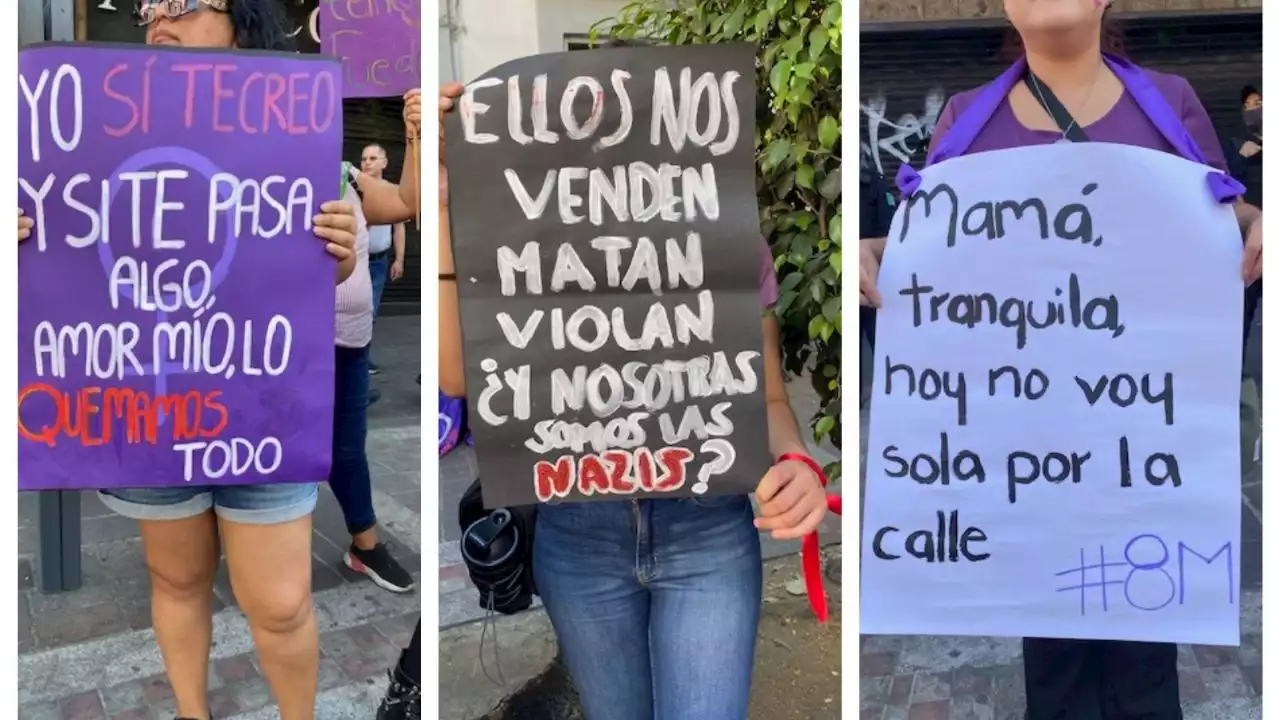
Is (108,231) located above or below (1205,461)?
above

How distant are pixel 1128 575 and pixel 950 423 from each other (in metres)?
0.52

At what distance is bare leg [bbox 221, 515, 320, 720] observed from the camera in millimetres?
2559

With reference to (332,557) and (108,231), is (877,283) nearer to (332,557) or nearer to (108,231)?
(332,557)

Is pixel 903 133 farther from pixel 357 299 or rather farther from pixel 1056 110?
pixel 357 299

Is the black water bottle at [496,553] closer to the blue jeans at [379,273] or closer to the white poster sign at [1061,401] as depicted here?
the blue jeans at [379,273]

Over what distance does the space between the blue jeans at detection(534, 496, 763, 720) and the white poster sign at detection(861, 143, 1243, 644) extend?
1.42 feet

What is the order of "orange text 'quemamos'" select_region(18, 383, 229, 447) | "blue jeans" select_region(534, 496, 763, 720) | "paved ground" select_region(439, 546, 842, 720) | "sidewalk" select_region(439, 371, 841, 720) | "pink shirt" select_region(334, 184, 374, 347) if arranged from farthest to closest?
"paved ground" select_region(439, 546, 842, 720) → "sidewalk" select_region(439, 371, 841, 720) → "pink shirt" select_region(334, 184, 374, 347) → "orange text 'quemamos'" select_region(18, 383, 229, 447) → "blue jeans" select_region(534, 496, 763, 720)

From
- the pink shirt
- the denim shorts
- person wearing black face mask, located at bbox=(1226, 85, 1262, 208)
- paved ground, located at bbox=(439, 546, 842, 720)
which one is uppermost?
person wearing black face mask, located at bbox=(1226, 85, 1262, 208)

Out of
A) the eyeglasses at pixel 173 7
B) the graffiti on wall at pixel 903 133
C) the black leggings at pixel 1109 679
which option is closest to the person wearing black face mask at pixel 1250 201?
the black leggings at pixel 1109 679

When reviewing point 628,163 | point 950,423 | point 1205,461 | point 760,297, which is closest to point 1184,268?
point 1205,461

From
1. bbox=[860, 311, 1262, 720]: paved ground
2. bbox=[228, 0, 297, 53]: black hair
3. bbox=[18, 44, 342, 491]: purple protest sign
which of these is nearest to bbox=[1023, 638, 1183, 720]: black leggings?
bbox=[860, 311, 1262, 720]: paved ground

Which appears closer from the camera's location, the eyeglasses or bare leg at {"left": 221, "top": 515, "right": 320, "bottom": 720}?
the eyeglasses

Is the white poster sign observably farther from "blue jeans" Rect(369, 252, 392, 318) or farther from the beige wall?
"blue jeans" Rect(369, 252, 392, 318)

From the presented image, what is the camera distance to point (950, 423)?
2520 mm
